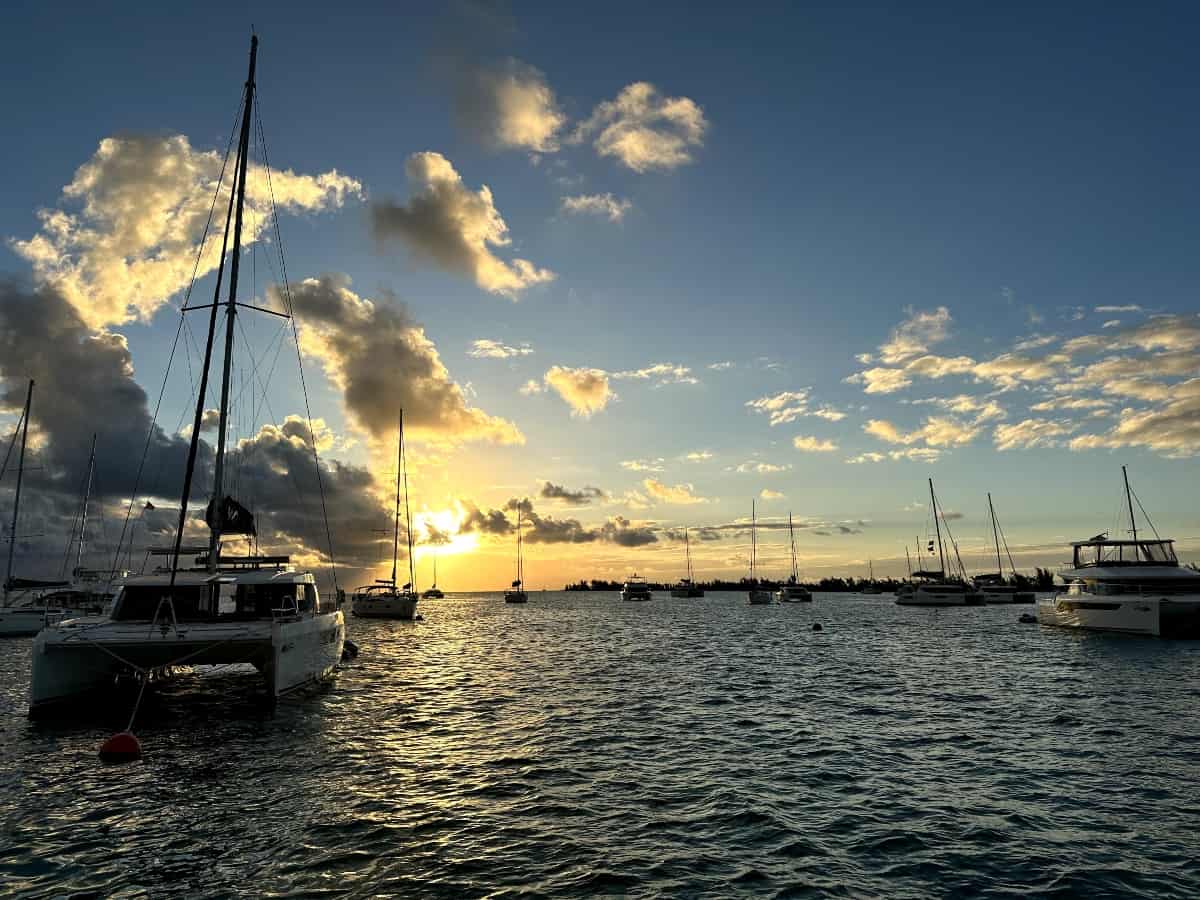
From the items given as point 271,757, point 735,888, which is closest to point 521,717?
point 271,757

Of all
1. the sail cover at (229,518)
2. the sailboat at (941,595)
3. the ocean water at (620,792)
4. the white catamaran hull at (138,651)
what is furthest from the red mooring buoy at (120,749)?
the sailboat at (941,595)

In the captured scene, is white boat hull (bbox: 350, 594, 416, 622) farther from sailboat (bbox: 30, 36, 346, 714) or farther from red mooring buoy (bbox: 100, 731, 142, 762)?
red mooring buoy (bbox: 100, 731, 142, 762)

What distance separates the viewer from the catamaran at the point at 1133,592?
149ft

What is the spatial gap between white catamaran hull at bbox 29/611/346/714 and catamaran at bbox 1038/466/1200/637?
2105 inches

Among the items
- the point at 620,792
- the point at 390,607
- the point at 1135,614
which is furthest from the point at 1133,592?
the point at 390,607

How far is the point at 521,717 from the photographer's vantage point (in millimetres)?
21906

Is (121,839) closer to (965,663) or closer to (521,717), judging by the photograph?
(521,717)

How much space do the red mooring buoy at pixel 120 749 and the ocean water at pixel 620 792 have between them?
0.41 metres

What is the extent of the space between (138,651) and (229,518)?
306 inches

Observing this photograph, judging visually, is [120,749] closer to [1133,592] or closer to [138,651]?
[138,651]

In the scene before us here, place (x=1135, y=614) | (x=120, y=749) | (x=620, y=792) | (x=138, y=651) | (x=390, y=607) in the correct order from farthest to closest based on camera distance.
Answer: (x=390, y=607) < (x=1135, y=614) < (x=138, y=651) < (x=120, y=749) < (x=620, y=792)

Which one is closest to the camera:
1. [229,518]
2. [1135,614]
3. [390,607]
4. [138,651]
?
[138,651]

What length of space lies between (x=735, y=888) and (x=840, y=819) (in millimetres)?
3756

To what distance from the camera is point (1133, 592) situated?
158 ft
